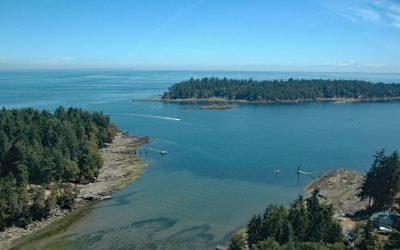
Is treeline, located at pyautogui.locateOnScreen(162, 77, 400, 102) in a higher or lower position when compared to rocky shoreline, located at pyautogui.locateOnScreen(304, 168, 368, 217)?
higher

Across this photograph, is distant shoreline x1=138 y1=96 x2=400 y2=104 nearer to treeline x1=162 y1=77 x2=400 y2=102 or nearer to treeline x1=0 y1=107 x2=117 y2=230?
treeline x1=162 y1=77 x2=400 y2=102

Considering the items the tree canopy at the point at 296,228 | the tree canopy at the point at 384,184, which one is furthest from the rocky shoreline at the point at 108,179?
the tree canopy at the point at 384,184

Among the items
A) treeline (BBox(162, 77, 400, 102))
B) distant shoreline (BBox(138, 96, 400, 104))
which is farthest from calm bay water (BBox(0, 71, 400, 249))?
treeline (BBox(162, 77, 400, 102))

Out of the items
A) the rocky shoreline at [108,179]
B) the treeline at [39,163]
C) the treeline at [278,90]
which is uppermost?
the treeline at [278,90]

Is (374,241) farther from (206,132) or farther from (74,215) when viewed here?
(206,132)

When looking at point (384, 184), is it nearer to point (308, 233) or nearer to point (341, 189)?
point (341, 189)

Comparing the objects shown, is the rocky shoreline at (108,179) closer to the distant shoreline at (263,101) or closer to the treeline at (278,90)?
the distant shoreline at (263,101)

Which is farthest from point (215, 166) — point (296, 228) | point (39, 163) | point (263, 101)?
point (263, 101)
